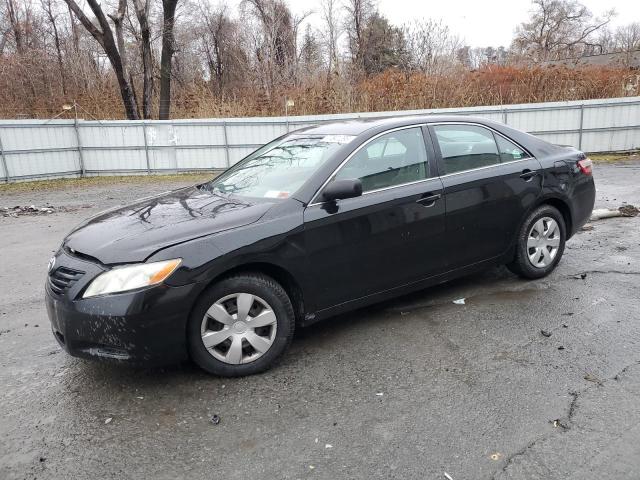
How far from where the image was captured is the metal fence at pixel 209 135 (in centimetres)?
1673

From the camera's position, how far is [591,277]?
204 inches

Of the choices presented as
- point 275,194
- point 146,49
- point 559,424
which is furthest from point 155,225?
point 146,49

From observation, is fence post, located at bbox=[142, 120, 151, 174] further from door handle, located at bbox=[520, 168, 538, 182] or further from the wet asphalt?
door handle, located at bbox=[520, 168, 538, 182]

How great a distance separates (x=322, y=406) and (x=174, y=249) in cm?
131

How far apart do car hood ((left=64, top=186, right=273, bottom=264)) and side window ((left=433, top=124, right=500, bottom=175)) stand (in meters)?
1.72

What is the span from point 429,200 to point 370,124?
2.69ft

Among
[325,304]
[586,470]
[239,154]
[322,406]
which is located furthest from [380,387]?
[239,154]

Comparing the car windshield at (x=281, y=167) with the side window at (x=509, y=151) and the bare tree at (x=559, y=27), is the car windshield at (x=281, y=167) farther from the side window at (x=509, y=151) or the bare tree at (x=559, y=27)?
the bare tree at (x=559, y=27)

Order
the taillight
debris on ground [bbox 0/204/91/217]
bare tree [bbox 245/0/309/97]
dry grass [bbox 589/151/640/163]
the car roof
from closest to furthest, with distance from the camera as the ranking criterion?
the car roof
the taillight
debris on ground [bbox 0/204/91/217]
dry grass [bbox 589/151/640/163]
bare tree [bbox 245/0/309/97]

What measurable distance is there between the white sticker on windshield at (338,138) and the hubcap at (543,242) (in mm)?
2050

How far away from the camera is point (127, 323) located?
3.10 meters

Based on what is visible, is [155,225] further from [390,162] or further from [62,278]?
[390,162]

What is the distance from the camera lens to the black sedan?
319 centimetres

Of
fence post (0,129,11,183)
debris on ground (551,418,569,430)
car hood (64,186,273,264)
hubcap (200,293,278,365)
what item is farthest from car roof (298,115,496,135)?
fence post (0,129,11,183)
